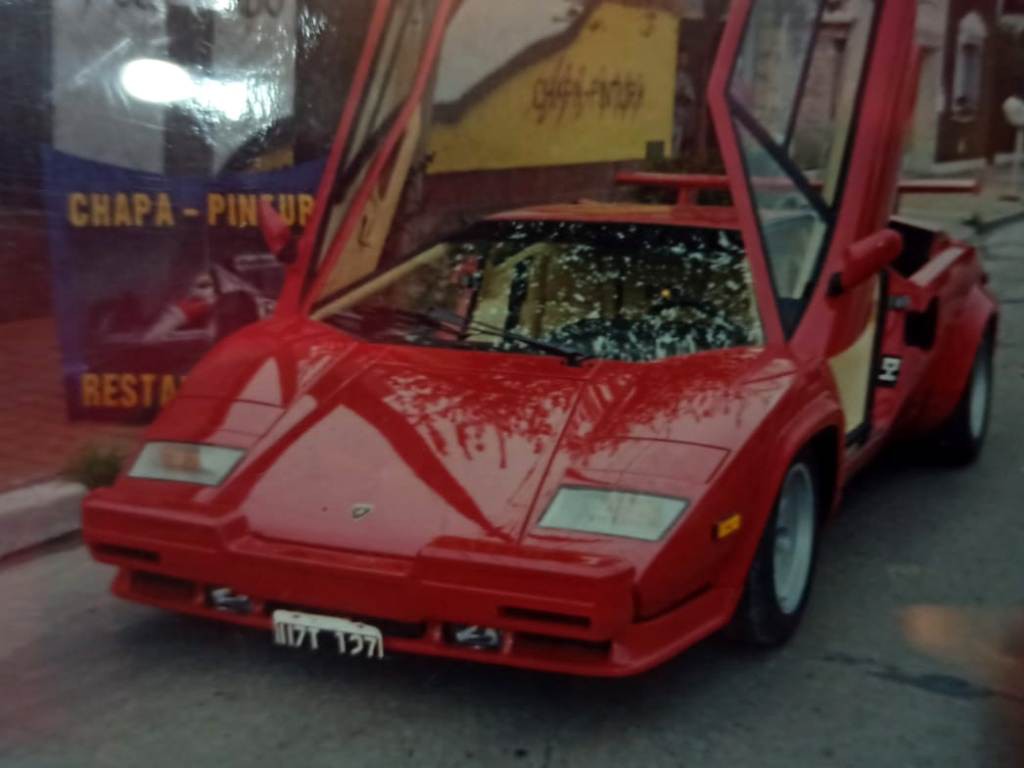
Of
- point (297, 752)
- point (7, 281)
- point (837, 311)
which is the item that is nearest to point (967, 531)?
point (837, 311)

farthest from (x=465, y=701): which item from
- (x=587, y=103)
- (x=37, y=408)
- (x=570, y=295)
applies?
(x=587, y=103)

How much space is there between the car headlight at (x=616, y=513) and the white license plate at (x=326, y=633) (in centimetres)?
52

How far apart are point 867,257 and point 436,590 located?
1.86 meters

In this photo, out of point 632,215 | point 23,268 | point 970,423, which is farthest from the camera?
point 23,268

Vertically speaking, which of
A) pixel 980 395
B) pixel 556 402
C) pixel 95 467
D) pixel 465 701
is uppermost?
pixel 556 402

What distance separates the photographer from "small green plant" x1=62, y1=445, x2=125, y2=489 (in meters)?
5.77

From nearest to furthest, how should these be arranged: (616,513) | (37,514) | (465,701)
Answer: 1. (616,513)
2. (465,701)
3. (37,514)

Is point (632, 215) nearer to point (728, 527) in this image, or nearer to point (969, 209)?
point (728, 527)

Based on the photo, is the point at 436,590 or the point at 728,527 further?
the point at 728,527

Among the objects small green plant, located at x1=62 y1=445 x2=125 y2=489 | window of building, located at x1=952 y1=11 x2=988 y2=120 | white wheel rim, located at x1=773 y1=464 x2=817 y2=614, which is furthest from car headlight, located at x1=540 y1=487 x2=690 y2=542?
window of building, located at x1=952 y1=11 x2=988 y2=120

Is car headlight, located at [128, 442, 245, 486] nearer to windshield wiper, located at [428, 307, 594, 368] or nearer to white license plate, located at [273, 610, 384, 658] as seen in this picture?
white license plate, located at [273, 610, 384, 658]

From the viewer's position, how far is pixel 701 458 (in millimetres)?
3773

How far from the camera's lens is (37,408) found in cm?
666

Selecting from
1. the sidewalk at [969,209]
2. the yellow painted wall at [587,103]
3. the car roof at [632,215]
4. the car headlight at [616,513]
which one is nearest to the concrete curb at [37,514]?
the car roof at [632,215]
